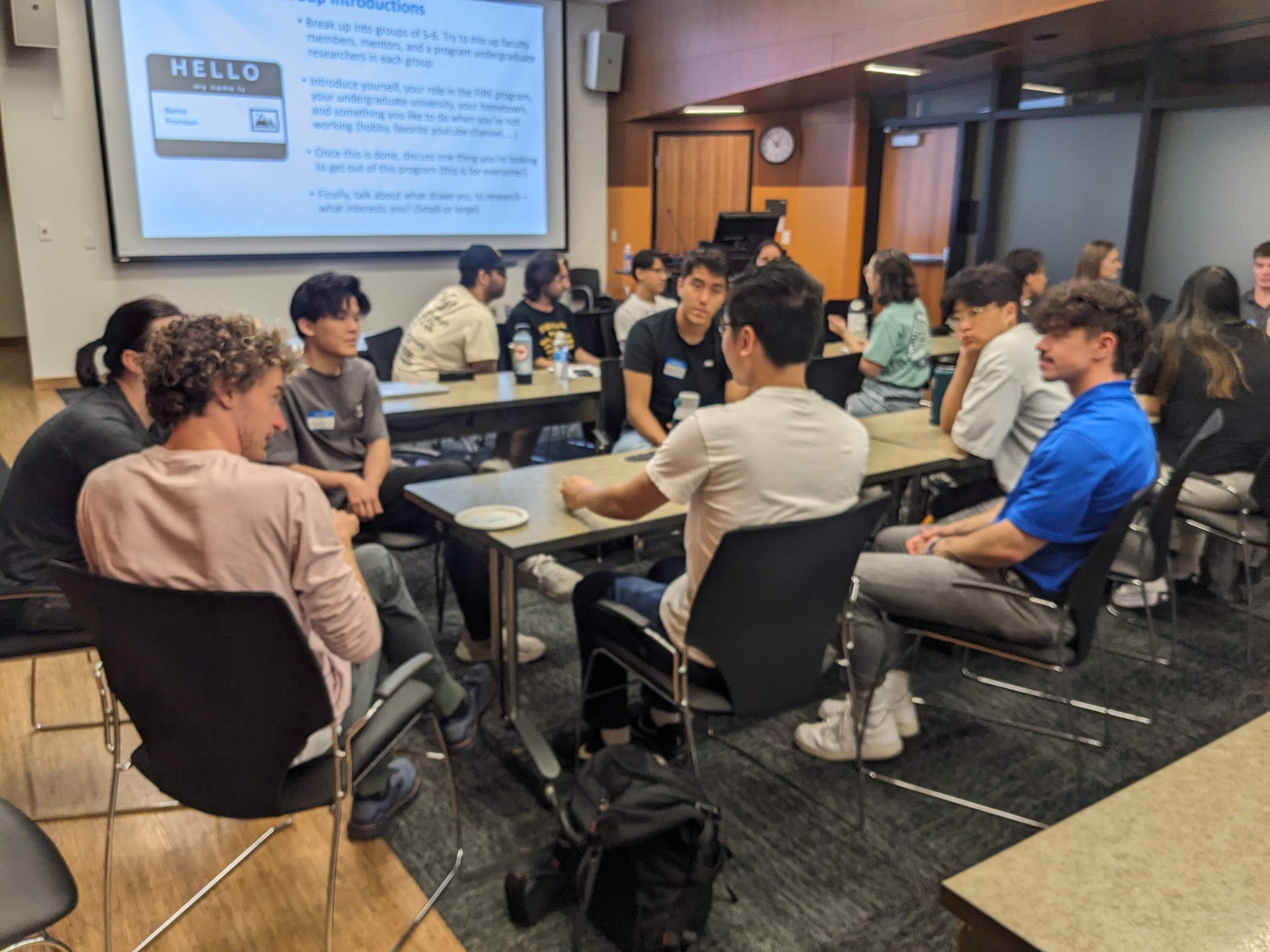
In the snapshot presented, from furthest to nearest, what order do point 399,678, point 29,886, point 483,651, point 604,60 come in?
point 604,60 → point 483,651 → point 399,678 → point 29,886

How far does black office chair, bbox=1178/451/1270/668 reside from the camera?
290 centimetres

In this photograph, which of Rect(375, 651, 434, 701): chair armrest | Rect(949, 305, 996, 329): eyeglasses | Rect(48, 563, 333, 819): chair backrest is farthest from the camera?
Rect(949, 305, 996, 329): eyeglasses

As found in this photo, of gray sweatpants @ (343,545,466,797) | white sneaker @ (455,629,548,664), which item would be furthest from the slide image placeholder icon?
gray sweatpants @ (343,545,466,797)

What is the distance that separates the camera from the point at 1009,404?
9.45ft

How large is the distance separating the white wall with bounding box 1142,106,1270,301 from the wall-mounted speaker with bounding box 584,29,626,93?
15.8 feet

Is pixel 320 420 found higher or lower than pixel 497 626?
higher

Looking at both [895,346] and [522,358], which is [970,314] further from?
[522,358]

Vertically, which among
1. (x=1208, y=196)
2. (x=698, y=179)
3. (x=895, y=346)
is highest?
(x=698, y=179)

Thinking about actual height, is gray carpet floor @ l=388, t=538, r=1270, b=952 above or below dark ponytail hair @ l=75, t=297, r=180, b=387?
below

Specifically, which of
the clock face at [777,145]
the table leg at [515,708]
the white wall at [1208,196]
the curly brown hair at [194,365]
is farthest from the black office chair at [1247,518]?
the clock face at [777,145]

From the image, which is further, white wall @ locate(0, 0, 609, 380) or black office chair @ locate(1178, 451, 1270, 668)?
white wall @ locate(0, 0, 609, 380)

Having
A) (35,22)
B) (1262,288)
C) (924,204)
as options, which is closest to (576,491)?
(1262,288)

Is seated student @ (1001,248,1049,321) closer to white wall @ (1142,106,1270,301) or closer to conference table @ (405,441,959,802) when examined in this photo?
white wall @ (1142,106,1270,301)

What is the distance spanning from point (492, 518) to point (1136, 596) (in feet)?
8.60
